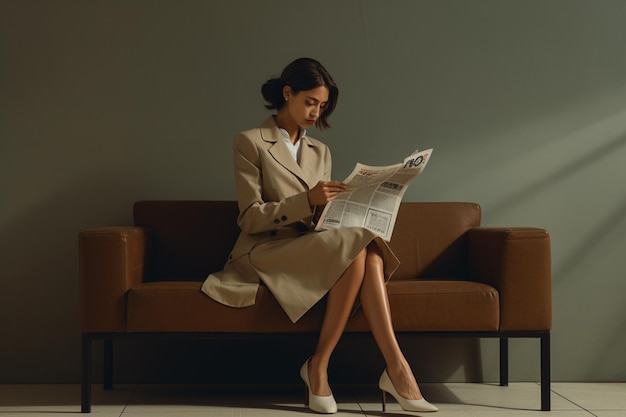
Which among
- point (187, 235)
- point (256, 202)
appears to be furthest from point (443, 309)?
point (187, 235)

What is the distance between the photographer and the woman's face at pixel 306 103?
3.04 metres

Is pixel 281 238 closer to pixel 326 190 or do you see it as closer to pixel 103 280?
pixel 326 190

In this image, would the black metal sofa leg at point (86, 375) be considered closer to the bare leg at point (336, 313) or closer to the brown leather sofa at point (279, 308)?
the brown leather sofa at point (279, 308)

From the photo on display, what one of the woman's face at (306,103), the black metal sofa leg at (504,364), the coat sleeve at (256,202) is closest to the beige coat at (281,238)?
the coat sleeve at (256,202)

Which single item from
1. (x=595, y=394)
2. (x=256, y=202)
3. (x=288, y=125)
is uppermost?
(x=288, y=125)

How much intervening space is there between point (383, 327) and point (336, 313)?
17 centimetres

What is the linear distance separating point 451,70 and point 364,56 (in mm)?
383

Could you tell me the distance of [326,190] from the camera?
9.19 feet

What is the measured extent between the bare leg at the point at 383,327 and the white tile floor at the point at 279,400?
0.15m

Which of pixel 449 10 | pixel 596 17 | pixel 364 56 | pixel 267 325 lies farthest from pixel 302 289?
pixel 596 17

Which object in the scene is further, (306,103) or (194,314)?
(306,103)

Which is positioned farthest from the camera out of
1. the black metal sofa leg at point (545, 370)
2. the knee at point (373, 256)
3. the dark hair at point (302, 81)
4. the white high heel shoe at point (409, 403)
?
the dark hair at point (302, 81)

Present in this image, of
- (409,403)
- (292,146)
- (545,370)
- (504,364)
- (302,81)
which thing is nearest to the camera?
(409,403)

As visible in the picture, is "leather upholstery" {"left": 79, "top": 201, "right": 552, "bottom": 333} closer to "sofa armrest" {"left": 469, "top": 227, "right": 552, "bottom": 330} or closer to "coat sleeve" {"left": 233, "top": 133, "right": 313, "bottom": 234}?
"sofa armrest" {"left": 469, "top": 227, "right": 552, "bottom": 330}
